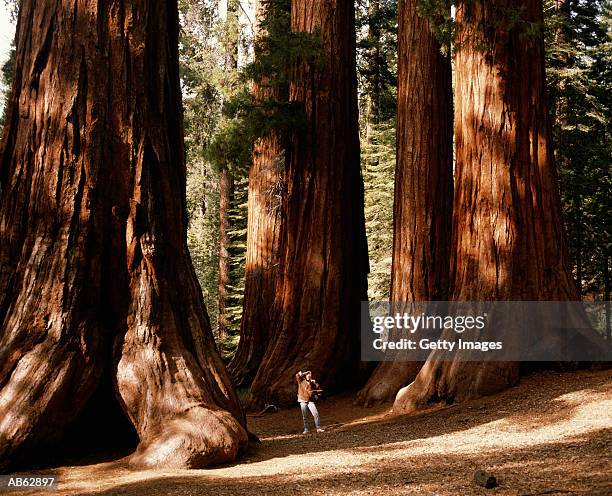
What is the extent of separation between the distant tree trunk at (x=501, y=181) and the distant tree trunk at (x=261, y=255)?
209 inches

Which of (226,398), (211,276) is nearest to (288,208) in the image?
(226,398)

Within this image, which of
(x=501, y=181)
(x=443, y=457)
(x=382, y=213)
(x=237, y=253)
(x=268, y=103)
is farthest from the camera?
(x=237, y=253)

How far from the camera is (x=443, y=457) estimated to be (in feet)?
22.9

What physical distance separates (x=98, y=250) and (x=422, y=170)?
7.57m

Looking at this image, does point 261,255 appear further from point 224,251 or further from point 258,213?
point 224,251

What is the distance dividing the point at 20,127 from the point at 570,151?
649 inches

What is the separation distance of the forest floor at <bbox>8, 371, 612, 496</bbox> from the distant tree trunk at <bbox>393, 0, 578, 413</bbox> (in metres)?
1.18

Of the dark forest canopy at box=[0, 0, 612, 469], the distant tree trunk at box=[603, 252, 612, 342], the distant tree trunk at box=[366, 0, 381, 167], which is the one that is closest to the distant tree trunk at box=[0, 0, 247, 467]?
the dark forest canopy at box=[0, 0, 612, 469]

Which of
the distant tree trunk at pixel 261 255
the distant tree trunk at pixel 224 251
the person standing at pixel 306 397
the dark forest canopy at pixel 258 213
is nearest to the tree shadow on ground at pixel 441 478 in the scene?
the dark forest canopy at pixel 258 213

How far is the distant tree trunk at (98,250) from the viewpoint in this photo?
715 cm

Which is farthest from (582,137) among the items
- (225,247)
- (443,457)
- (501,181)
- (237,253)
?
(443,457)

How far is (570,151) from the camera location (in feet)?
68.4

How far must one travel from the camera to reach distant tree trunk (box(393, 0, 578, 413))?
10.8m

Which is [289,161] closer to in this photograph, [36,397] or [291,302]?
[291,302]
